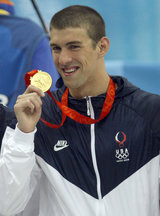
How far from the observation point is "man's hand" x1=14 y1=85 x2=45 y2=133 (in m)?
1.86

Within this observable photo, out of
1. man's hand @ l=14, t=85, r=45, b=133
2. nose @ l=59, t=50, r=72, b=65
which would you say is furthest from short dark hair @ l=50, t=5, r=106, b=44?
man's hand @ l=14, t=85, r=45, b=133

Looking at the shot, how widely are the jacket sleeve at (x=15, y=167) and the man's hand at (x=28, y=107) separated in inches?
1.5

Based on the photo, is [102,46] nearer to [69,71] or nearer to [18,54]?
[69,71]

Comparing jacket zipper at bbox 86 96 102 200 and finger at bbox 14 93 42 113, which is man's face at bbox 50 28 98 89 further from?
finger at bbox 14 93 42 113

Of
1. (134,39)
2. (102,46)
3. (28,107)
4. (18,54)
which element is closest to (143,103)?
(102,46)

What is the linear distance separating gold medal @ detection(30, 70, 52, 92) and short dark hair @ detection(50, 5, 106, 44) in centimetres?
26

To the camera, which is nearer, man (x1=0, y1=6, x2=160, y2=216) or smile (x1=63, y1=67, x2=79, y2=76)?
man (x1=0, y1=6, x2=160, y2=216)

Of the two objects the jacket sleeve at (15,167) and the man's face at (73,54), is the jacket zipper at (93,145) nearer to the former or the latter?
the man's face at (73,54)

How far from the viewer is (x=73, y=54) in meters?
2.00

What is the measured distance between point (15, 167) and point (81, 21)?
0.80 m

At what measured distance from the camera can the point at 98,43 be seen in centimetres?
212

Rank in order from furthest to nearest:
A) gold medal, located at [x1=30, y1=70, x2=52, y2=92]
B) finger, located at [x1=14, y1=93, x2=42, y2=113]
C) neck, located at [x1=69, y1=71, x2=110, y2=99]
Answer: neck, located at [x1=69, y1=71, x2=110, y2=99] < gold medal, located at [x1=30, y1=70, x2=52, y2=92] < finger, located at [x1=14, y1=93, x2=42, y2=113]

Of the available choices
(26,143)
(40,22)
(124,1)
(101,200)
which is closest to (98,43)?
(26,143)

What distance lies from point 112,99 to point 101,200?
1.66 ft
